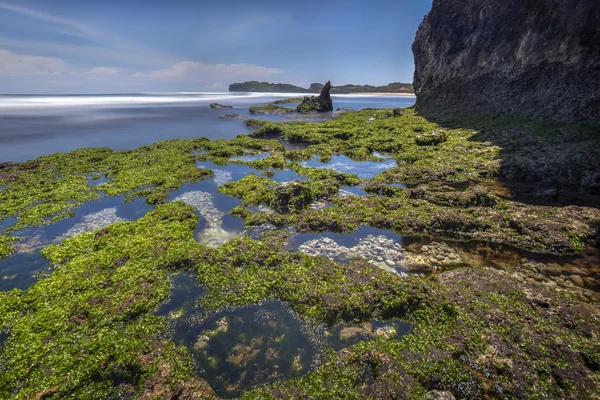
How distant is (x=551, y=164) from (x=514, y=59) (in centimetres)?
2015

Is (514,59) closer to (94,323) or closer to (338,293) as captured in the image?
(338,293)

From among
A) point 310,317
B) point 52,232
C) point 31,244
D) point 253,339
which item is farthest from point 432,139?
point 31,244

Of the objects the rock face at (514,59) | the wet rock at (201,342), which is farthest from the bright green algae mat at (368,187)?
the wet rock at (201,342)

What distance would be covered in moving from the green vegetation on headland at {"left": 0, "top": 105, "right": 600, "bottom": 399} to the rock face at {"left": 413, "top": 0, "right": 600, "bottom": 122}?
654 centimetres

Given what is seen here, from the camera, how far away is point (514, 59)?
2939 cm

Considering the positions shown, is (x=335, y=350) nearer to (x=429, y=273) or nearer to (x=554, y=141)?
(x=429, y=273)

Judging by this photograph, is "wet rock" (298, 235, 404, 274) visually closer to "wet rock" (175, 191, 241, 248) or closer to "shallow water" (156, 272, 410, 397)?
"shallow water" (156, 272, 410, 397)

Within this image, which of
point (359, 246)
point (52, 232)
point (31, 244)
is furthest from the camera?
point (52, 232)

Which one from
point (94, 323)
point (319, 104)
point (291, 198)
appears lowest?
point (94, 323)

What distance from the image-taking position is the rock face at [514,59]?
20.9m

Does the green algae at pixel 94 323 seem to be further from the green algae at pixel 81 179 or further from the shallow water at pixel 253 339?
the green algae at pixel 81 179

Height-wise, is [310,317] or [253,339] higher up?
[310,317]

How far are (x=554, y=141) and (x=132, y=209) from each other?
29.0m

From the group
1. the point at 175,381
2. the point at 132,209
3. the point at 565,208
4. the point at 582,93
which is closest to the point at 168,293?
the point at 175,381
